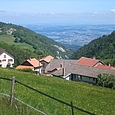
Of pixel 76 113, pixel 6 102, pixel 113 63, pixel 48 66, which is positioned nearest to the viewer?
pixel 6 102

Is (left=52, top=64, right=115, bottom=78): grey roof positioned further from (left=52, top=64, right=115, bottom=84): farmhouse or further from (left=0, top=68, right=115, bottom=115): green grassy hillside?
(left=0, top=68, right=115, bottom=115): green grassy hillside

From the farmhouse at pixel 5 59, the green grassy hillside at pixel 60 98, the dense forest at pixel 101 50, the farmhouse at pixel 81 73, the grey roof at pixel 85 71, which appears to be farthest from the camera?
the dense forest at pixel 101 50

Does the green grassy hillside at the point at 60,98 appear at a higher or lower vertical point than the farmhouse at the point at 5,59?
higher

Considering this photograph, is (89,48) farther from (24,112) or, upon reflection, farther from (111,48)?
(24,112)

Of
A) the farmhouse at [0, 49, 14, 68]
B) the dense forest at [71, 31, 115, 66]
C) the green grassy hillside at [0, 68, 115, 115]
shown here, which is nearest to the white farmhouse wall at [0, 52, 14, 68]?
the farmhouse at [0, 49, 14, 68]

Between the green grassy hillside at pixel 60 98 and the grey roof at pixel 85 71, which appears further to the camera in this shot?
the grey roof at pixel 85 71

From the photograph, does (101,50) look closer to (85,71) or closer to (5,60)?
(5,60)

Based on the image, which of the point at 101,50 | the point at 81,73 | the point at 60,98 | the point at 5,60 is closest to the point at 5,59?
the point at 5,60

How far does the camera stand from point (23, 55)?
127500 mm

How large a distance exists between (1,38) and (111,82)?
155 meters

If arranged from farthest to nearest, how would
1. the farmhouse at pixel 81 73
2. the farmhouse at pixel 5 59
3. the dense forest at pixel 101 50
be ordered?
1. the dense forest at pixel 101 50
2. the farmhouse at pixel 5 59
3. the farmhouse at pixel 81 73

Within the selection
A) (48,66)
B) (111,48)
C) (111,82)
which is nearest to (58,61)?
(48,66)

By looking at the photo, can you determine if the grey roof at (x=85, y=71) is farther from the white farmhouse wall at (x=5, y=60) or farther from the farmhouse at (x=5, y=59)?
the white farmhouse wall at (x=5, y=60)

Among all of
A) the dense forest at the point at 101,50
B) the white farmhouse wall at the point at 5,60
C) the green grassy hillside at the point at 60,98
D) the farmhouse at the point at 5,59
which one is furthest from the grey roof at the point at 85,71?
the dense forest at the point at 101,50
